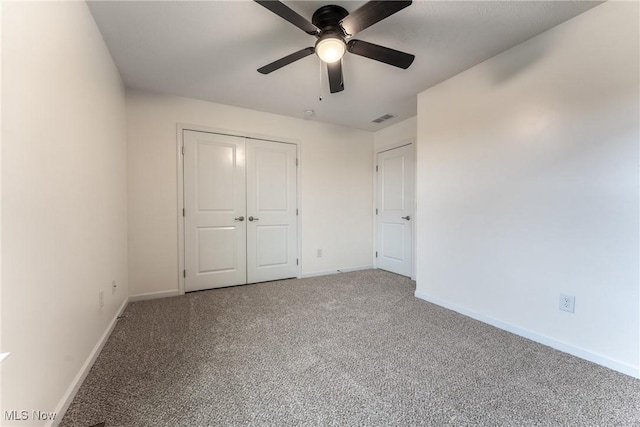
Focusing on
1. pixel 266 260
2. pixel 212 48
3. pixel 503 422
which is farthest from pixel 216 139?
pixel 503 422

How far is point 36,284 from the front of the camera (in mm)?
1100

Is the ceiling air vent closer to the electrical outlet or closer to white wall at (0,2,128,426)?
the electrical outlet

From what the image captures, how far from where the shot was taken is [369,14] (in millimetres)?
1459

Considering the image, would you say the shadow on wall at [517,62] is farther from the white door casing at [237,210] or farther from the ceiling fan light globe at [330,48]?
the white door casing at [237,210]

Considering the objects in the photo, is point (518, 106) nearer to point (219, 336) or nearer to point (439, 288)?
point (439, 288)

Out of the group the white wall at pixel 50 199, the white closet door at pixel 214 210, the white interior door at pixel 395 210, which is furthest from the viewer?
the white interior door at pixel 395 210

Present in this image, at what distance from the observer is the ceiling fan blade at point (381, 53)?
5.60 ft

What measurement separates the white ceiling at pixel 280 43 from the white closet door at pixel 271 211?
0.79 m

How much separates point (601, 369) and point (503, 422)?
1013 mm

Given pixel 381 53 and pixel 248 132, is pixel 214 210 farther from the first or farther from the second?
pixel 381 53

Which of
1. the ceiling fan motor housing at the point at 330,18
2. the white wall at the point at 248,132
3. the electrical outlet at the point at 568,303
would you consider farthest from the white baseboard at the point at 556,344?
the ceiling fan motor housing at the point at 330,18

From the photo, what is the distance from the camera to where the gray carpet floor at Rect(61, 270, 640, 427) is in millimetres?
1287

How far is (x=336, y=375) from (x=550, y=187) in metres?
2.02

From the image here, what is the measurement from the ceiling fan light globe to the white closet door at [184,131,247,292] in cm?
199
